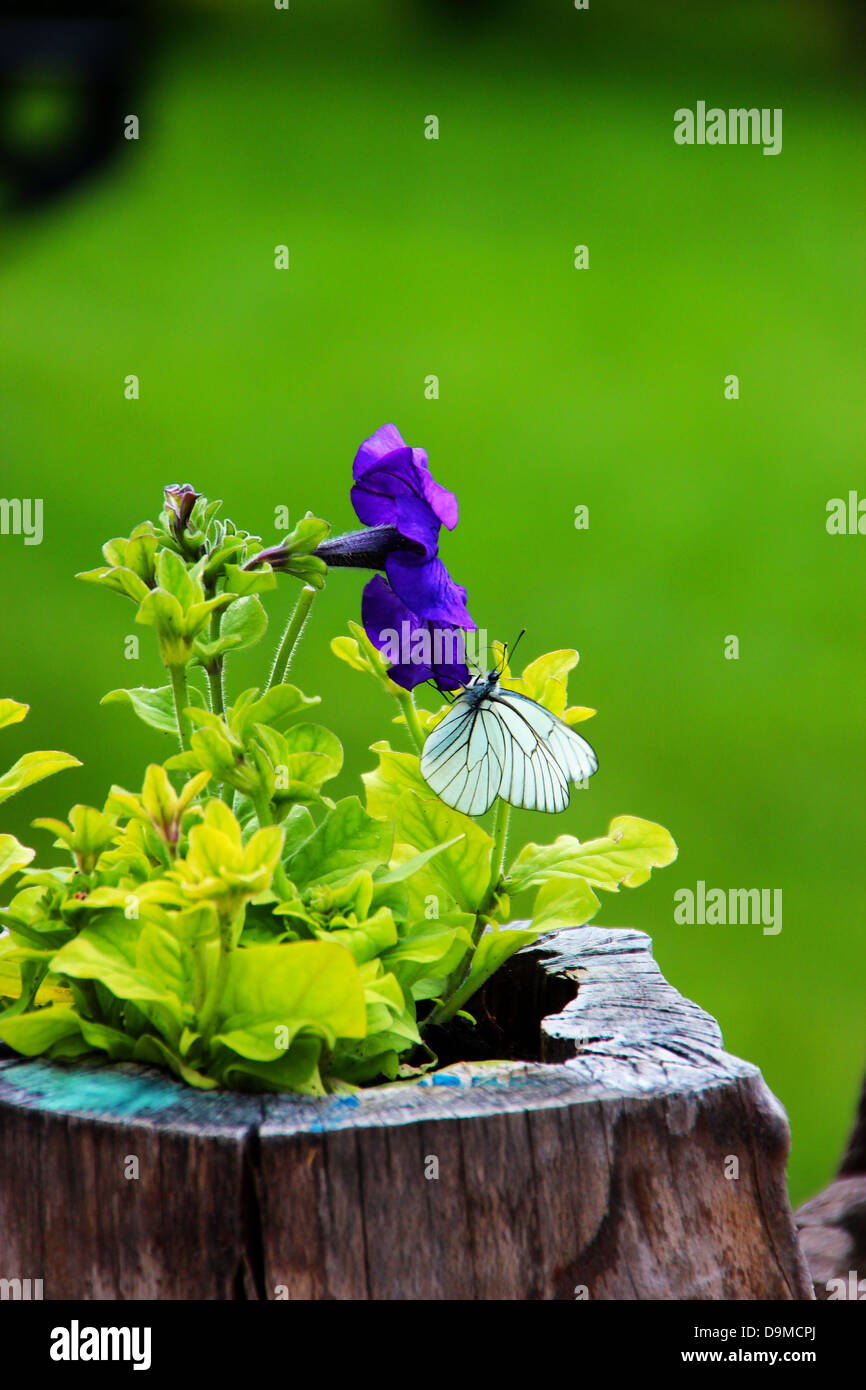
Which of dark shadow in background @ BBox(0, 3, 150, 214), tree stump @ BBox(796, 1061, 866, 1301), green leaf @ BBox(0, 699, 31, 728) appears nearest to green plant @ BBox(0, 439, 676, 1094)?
green leaf @ BBox(0, 699, 31, 728)

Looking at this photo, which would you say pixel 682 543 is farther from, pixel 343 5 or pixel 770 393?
pixel 343 5

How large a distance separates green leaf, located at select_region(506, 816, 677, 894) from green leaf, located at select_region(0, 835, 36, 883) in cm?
42

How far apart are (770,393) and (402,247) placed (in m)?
1.69

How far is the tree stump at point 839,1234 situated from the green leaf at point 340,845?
2.28ft

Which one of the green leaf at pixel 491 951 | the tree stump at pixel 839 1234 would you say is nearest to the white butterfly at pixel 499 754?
the green leaf at pixel 491 951

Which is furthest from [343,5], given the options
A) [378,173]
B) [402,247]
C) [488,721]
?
[488,721]

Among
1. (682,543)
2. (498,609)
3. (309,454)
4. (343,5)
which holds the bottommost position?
(498,609)

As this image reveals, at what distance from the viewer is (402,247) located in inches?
194

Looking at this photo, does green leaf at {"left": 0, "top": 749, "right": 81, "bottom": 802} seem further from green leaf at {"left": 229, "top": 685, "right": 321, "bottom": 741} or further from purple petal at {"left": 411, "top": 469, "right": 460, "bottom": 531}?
purple petal at {"left": 411, "top": 469, "right": 460, "bottom": 531}

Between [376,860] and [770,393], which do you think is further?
[770,393]

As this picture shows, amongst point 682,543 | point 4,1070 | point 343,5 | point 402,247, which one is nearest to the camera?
point 4,1070

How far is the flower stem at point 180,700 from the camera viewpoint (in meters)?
0.95

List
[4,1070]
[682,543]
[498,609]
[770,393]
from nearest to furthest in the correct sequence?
[4,1070] < [498,609] < [682,543] < [770,393]

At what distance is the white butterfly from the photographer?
39.6 inches
